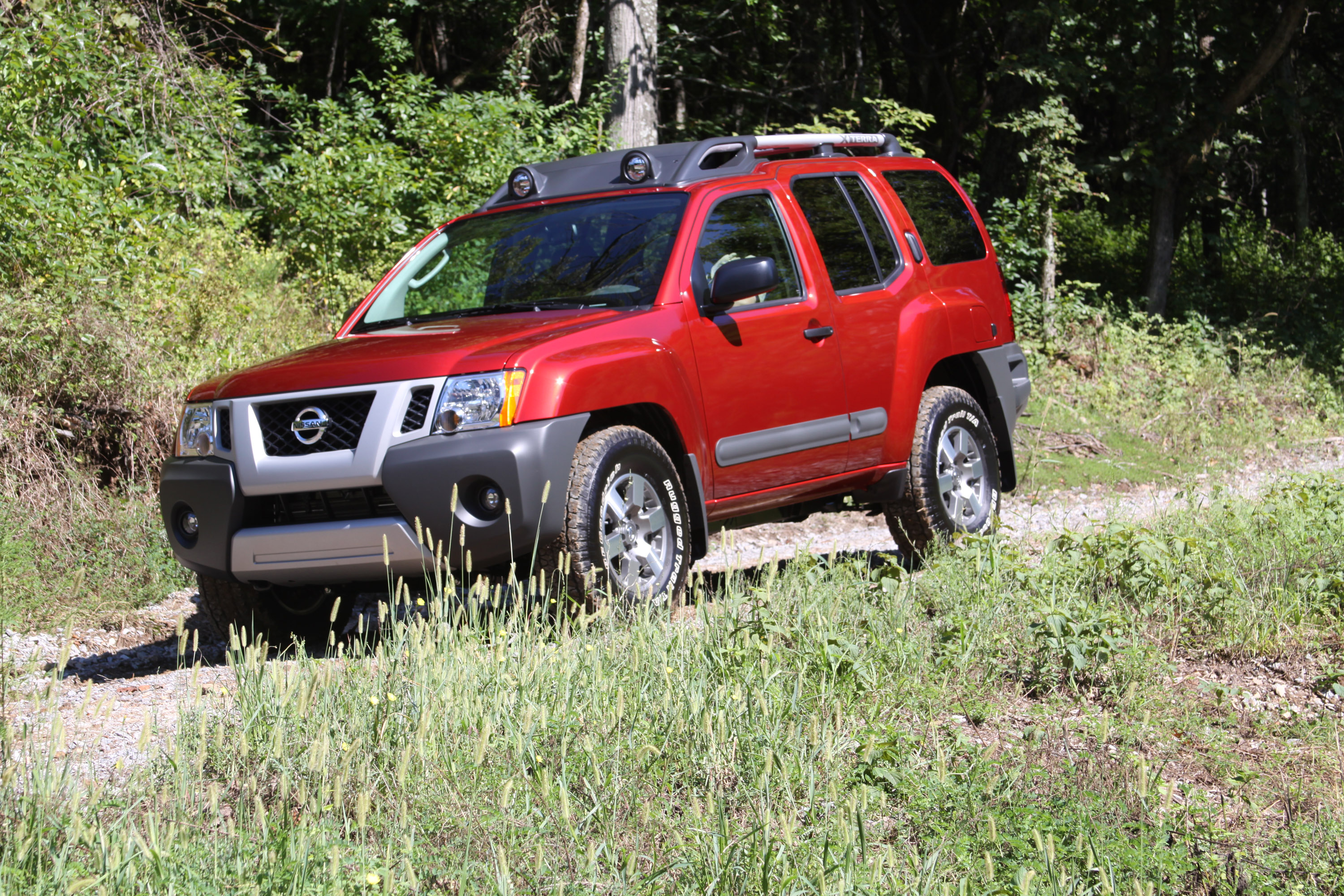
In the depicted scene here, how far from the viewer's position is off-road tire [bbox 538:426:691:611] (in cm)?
495

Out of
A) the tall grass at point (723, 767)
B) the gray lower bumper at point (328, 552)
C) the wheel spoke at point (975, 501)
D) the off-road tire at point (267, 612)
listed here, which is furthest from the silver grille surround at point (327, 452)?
the wheel spoke at point (975, 501)

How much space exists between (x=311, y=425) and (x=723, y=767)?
2389 mm

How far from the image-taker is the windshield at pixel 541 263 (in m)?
5.87

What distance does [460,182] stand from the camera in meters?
12.8

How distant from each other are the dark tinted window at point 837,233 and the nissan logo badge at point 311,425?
8.83 ft

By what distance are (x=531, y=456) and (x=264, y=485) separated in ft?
3.65

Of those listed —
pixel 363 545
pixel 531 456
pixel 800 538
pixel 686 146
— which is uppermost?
pixel 686 146

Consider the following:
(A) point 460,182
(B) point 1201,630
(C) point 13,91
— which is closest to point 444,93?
(A) point 460,182

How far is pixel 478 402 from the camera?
193 inches

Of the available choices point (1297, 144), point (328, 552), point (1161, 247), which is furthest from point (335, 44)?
point (1297, 144)

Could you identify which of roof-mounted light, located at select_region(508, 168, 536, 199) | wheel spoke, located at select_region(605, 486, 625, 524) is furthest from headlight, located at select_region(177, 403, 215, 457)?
roof-mounted light, located at select_region(508, 168, 536, 199)

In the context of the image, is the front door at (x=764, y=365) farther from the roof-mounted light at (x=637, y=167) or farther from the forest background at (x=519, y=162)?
the forest background at (x=519, y=162)

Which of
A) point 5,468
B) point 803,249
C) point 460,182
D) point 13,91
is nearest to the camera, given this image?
point 803,249

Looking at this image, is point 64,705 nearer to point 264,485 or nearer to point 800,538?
point 264,485
